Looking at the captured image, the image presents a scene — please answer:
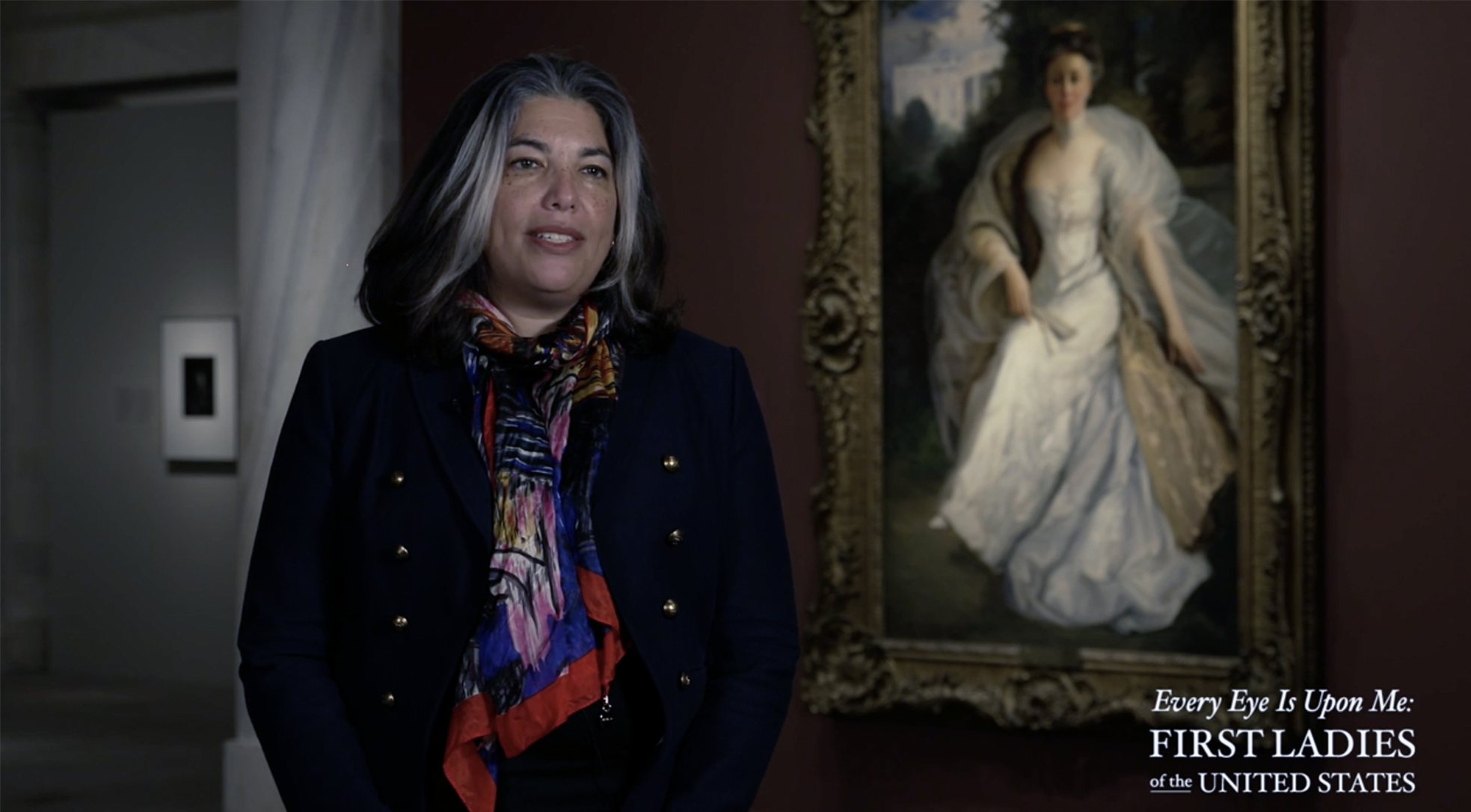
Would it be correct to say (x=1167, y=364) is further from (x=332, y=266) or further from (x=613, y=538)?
(x=332, y=266)

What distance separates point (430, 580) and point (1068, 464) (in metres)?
2.25

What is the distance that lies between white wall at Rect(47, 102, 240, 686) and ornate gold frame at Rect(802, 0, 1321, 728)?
527 centimetres

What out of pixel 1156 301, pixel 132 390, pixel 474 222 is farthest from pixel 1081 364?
pixel 132 390

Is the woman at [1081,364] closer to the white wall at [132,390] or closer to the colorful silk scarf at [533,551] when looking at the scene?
the colorful silk scarf at [533,551]

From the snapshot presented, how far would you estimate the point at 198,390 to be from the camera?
8.25 m

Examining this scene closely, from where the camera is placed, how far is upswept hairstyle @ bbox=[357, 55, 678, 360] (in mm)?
1750

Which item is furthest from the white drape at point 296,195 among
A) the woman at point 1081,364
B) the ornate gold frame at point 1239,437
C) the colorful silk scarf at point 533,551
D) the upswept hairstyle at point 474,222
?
the colorful silk scarf at point 533,551

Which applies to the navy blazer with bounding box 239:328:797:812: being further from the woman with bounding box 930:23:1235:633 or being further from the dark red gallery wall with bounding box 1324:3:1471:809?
the dark red gallery wall with bounding box 1324:3:1471:809

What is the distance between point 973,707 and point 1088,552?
522mm

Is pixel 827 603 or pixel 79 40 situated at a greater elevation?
pixel 79 40

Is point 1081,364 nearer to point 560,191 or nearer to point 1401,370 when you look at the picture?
point 1401,370

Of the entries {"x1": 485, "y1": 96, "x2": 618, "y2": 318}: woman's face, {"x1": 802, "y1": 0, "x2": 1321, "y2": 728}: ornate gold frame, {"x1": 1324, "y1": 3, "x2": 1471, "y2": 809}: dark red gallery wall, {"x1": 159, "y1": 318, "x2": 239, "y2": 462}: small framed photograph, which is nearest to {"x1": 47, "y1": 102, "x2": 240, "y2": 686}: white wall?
{"x1": 159, "y1": 318, "x2": 239, "y2": 462}: small framed photograph

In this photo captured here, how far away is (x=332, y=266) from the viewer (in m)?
4.15

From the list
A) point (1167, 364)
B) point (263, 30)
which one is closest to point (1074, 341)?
point (1167, 364)
